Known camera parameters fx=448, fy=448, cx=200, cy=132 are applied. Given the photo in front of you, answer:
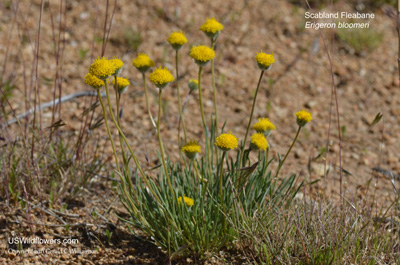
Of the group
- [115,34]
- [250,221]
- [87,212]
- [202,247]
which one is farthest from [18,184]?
[115,34]

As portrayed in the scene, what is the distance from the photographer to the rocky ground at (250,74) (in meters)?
3.59

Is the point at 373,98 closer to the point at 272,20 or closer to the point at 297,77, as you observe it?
the point at 297,77

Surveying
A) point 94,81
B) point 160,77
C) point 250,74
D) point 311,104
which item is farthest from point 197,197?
point 250,74

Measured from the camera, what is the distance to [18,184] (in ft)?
8.39

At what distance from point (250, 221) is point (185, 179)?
0.41 meters

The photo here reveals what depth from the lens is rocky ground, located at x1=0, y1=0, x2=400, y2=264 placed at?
3594 mm

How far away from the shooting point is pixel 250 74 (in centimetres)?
439

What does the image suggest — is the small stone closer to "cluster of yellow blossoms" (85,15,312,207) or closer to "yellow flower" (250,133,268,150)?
"cluster of yellow blossoms" (85,15,312,207)

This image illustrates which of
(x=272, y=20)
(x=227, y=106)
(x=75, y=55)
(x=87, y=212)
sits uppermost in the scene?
(x=272, y=20)

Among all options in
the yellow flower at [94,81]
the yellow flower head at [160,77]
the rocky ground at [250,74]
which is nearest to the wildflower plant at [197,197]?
the yellow flower head at [160,77]

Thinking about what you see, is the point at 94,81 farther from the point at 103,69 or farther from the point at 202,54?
the point at 202,54

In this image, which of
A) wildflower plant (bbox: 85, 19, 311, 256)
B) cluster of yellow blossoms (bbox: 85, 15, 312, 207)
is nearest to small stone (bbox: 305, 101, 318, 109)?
wildflower plant (bbox: 85, 19, 311, 256)

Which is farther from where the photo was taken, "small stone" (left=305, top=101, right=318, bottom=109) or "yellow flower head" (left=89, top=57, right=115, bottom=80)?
"small stone" (left=305, top=101, right=318, bottom=109)

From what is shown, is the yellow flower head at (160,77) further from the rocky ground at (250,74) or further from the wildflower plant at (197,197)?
the rocky ground at (250,74)
